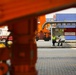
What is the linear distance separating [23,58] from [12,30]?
51cm

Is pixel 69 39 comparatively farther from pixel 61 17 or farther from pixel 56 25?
pixel 61 17

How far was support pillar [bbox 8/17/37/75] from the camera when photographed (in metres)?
4.32

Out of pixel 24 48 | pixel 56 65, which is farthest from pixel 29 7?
pixel 56 65

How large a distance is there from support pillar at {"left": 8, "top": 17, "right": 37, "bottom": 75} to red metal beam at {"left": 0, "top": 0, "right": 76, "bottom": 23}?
1.46 meters

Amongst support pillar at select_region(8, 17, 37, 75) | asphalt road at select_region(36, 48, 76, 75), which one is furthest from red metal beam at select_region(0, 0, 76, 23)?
asphalt road at select_region(36, 48, 76, 75)

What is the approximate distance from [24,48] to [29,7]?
65.6 inches

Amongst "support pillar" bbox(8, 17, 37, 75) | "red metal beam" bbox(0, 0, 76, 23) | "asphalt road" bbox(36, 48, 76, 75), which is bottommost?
"asphalt road" bbox(36, 48, 76, 75)

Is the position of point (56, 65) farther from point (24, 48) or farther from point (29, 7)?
point (29, 7)

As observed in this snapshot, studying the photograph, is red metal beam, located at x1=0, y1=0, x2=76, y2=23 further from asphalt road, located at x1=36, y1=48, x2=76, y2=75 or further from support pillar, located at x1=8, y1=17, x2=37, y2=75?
asphalt road, located at x1=36, y1=48, x2=76, y2=75

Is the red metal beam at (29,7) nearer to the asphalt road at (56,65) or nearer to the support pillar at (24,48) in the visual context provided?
the support pillar at (24,48)

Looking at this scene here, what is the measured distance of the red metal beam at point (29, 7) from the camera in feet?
9.03

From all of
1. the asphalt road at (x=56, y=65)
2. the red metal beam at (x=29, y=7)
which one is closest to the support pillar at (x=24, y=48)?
the red metal beam at (x=29, y=7)

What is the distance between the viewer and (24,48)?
437 cm

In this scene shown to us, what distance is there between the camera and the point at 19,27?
14.6 feet
